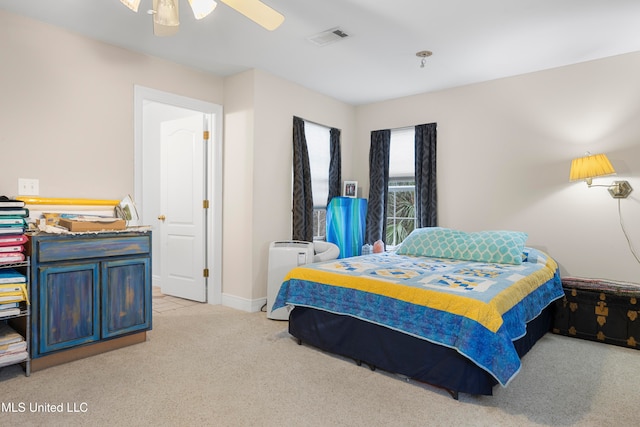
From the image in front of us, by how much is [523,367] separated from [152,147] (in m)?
4.86

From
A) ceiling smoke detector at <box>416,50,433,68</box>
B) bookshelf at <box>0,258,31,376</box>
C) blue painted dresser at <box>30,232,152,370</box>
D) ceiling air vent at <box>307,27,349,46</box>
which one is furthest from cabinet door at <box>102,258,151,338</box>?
ceiling smoke detector at <box>416,50,433,68</box>

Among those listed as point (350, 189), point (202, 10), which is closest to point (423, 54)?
point (350, 189)

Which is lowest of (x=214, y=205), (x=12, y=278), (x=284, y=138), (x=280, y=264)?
(x=280, y=264)

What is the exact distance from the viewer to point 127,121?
342cm

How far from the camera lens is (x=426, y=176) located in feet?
14.9

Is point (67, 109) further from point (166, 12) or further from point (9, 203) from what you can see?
point (166, 12)

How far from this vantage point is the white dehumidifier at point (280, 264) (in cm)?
371

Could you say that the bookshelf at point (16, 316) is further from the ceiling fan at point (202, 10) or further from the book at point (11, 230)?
the ceiling fan at point (202, 10)

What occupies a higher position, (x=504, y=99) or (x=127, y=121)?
(x=504, y=99)

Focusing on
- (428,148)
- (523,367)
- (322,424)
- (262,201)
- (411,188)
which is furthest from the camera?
(411,188)

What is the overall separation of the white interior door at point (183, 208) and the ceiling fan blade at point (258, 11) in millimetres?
2280

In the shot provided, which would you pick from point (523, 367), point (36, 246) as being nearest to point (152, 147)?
point (36, 246)

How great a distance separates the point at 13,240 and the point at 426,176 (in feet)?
12.7

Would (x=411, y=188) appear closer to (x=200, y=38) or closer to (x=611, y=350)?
(x=611, y=350)
